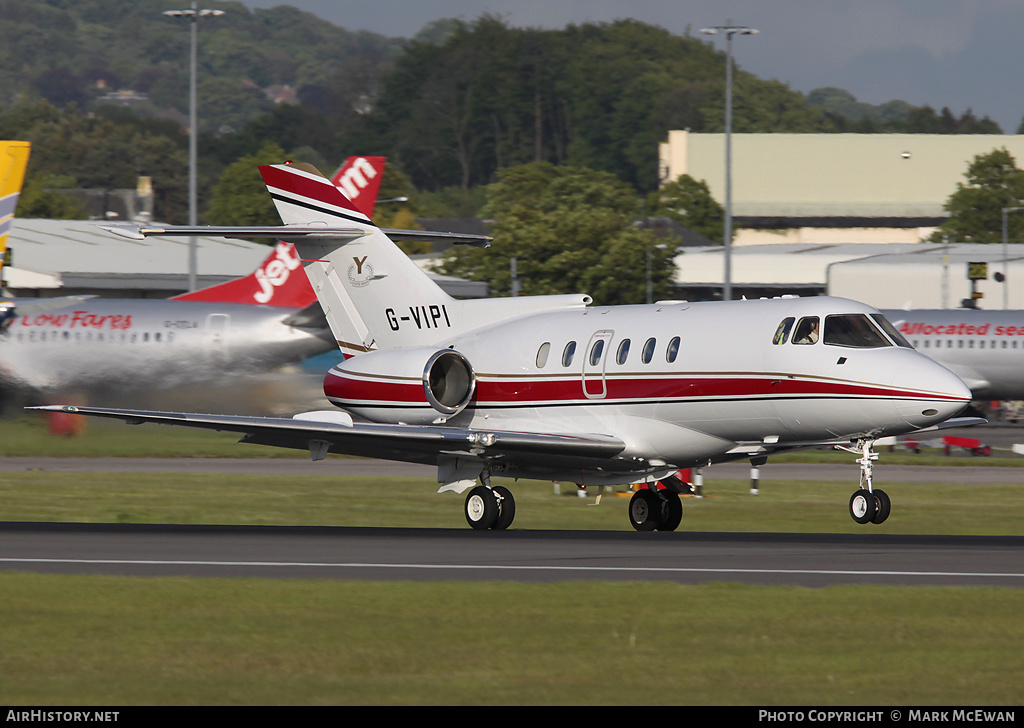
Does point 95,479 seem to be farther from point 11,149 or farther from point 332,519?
point 11,149

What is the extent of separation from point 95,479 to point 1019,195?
106 m

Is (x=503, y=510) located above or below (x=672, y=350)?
below

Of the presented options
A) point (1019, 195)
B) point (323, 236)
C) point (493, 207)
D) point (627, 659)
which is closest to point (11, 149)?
point (323, 236)

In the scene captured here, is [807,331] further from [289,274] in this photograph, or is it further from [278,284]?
[278,284]

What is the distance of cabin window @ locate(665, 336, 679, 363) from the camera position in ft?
73.9

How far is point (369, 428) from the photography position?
22328 millimetres

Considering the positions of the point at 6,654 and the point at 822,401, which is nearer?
the point at 6,654

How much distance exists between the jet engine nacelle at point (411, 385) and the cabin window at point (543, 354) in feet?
4.25

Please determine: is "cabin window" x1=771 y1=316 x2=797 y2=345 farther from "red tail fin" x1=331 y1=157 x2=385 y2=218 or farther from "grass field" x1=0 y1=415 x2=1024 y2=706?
"red tail fin" x1=331 y1=157 x2=385 y2=218

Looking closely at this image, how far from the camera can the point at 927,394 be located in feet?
67.1

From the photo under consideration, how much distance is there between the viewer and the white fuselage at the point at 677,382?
2105cm

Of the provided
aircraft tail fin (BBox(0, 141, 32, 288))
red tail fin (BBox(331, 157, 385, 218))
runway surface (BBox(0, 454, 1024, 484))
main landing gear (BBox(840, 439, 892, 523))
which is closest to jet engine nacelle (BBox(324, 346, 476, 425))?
aircraft tail fin (BBox(0, 141, 32, 288))

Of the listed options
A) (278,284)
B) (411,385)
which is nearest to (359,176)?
(278,284)

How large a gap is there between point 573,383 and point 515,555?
5.38m
